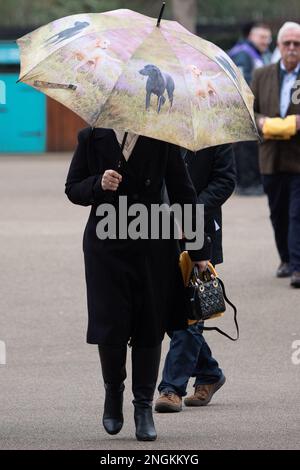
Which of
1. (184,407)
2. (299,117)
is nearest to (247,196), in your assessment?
(299,117)

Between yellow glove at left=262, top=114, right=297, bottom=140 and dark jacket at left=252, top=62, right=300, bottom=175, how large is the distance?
96 mm

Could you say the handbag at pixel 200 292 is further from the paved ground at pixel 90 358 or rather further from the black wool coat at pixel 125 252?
the paved ground at pixel 90 358

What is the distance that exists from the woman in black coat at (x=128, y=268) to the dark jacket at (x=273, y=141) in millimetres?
5148

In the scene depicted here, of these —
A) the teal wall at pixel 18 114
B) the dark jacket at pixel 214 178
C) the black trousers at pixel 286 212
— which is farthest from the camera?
the teal wall at pixel 18 114

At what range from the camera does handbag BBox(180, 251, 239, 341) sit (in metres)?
6.28

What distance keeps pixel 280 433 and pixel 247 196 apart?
40.6ft

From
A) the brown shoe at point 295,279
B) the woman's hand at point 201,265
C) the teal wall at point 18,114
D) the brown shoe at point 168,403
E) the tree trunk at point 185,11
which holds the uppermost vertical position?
the woman's hand at point 201,265

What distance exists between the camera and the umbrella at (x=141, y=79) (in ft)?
18.9

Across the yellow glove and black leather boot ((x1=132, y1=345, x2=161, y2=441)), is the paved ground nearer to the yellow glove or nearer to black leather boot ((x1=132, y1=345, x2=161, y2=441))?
black leather boot ((x1=132, y1=345, x2=161, y2=441))

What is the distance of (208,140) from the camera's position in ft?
19.4

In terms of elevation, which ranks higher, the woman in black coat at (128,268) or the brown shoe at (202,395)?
the woman in black coat at (128,268)

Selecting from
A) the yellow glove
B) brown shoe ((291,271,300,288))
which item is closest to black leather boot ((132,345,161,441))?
brown shoe ((291,271,300,288))

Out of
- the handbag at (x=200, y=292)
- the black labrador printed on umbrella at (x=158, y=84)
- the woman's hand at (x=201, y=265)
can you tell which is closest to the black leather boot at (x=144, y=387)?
the handbag at (x=200, y=292)
